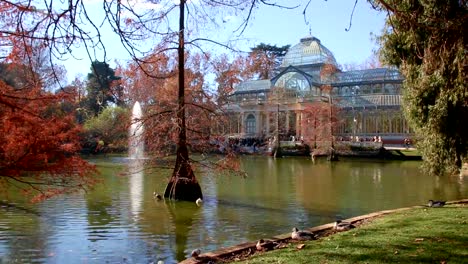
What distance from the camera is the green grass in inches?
213

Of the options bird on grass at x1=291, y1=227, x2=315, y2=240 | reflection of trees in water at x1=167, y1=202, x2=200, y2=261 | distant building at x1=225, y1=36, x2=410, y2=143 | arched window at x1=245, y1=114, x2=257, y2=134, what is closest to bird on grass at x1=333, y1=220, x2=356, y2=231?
bird on grass at x1=291, y1=227, x2=315, y2=240

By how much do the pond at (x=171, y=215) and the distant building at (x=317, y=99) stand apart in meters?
22.8

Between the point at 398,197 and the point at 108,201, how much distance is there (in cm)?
852

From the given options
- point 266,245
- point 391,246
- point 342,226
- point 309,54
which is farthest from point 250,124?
point 391,246

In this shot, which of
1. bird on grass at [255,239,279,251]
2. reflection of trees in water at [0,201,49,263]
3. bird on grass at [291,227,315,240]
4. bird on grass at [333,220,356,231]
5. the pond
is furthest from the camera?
the pond

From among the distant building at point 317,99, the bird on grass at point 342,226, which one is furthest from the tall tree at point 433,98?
the distant building at point 317,99

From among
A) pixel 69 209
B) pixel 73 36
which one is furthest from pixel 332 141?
pixel 73 36

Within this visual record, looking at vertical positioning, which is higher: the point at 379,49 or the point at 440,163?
the point at 379,49

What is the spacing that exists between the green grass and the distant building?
106 feet

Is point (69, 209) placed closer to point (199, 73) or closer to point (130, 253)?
point (130, 253)

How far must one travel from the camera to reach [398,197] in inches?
601

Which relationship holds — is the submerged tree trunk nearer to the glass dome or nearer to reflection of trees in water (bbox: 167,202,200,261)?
reflection of trees in water (bbox: 167,202,200,261)

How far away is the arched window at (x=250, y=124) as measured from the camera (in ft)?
184

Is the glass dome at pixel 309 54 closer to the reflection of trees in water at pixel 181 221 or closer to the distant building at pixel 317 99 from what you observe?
the distant building at pixel 317 99
